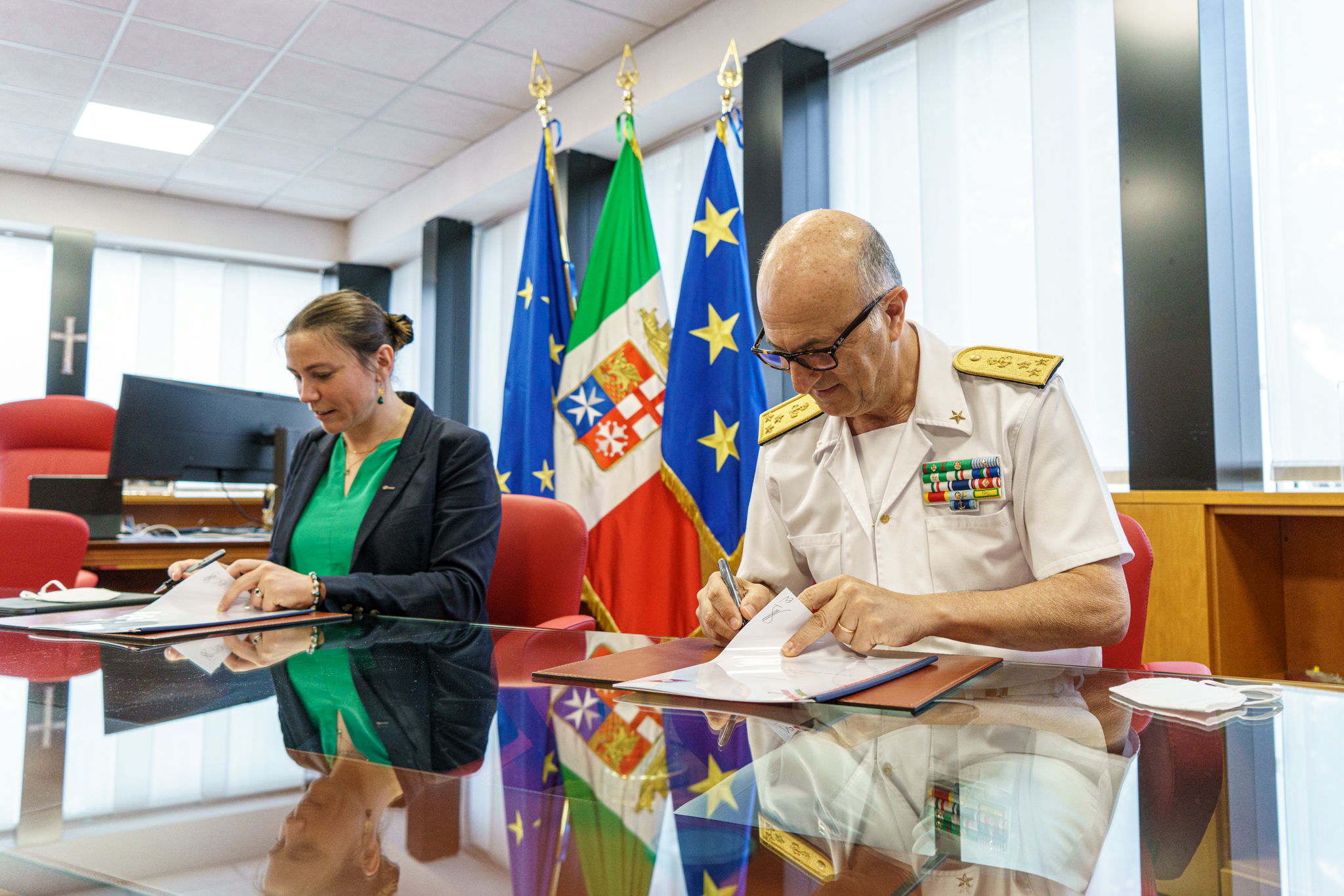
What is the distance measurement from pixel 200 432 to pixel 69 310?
12.1 feet

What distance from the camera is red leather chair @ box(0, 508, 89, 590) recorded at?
2.21 m

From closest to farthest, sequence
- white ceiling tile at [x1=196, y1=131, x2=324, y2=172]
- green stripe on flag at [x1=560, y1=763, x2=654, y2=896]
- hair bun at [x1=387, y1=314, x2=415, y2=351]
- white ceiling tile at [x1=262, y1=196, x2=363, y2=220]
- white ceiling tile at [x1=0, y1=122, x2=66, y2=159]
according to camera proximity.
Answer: green stripe on flag at [x1=560, y1=763, x2=654, y2=896] → hair bun at [x1=387, y1=314, x2=415, y2=351] → white ceiling tile at [x1=0, y1=122, x2=66, y2=159] → white ceiling tile at [x1=196, y1=131, x2=324, y2=172] → white ceiling tile at [x1=262, y1=196, x2=363, y2=220]

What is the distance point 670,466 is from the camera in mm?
3016

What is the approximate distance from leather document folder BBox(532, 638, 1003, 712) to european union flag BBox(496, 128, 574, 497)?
224 cm

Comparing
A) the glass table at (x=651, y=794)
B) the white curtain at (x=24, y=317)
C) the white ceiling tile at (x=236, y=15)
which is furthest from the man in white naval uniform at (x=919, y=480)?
the white curtain at (x=24, y=317)

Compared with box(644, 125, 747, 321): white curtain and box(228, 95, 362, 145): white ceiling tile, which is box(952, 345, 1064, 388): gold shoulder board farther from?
box(228, 95, 362, 145): white ceiling tile

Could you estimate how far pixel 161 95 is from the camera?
183 inches

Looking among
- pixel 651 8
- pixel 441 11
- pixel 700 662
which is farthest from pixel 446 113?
pixel 700 662

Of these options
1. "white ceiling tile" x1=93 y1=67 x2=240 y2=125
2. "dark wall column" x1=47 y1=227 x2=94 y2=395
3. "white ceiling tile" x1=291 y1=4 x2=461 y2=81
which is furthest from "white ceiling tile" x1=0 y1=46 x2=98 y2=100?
"dark wall column" x1=47 y1=227 x2=94 y2=395

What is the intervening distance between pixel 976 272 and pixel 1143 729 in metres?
2.57

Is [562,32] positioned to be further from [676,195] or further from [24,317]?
[24,317]

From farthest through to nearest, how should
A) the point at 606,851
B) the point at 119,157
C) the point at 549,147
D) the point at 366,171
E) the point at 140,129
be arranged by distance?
the point at 366,171
the point at 119,157
the point at 140,129
the point at 549,147
the point at 606,851

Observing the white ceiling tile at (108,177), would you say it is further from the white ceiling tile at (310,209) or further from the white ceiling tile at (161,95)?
the white ceiling tile at (161,95)

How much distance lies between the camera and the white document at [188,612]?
48.9 inches
